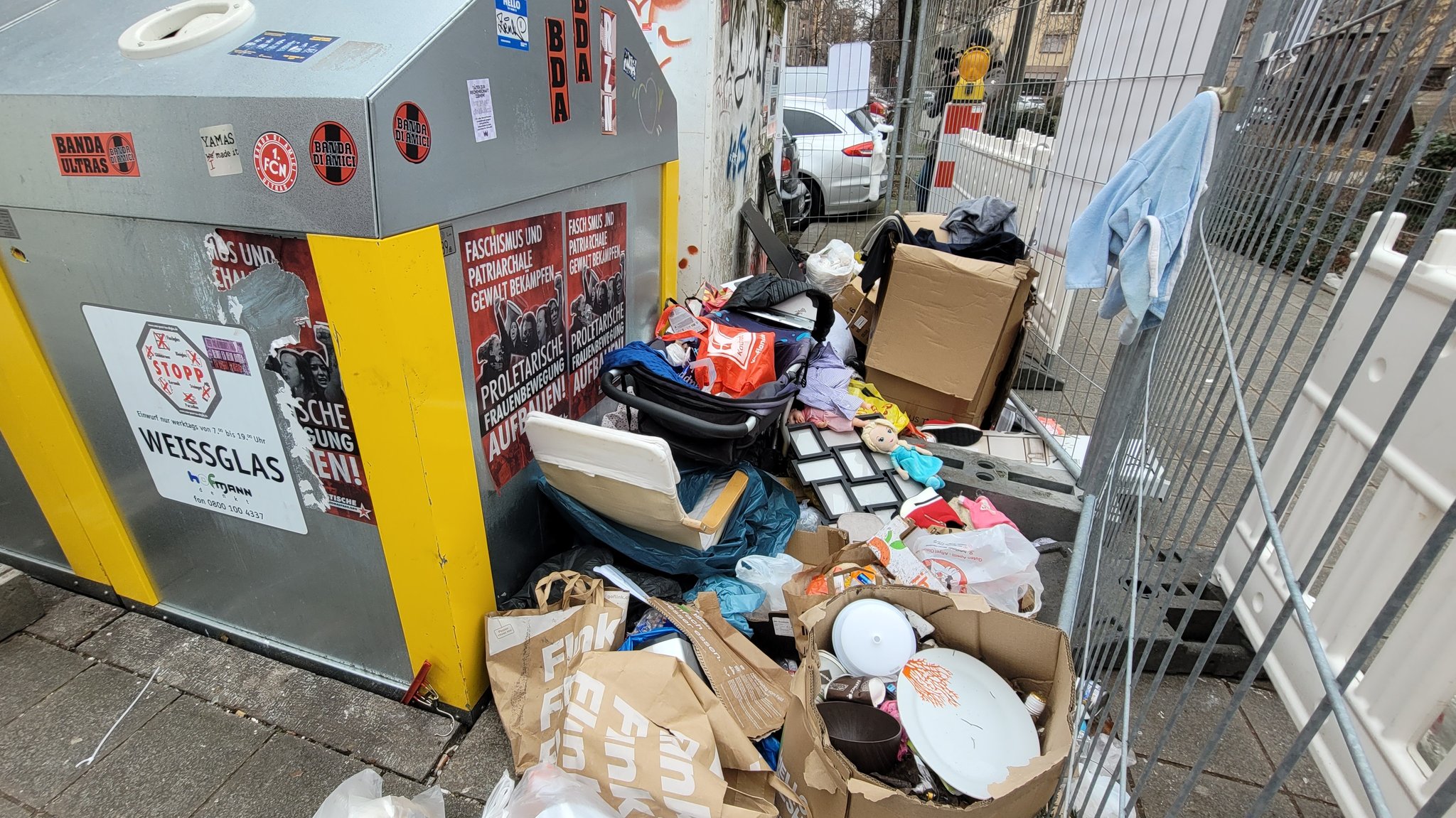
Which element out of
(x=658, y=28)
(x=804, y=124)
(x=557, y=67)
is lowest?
(x=804, y=124)

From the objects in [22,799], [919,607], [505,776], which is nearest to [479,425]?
[505,776]

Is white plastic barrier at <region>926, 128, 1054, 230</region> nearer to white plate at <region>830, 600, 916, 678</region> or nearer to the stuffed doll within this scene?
the stuffed doll

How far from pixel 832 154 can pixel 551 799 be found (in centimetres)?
803

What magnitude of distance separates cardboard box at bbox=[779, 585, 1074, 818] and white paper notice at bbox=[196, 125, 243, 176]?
1804 millimetres

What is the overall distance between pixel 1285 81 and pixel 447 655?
286 cm

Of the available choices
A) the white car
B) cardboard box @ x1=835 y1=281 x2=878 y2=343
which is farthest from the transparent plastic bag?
the white car

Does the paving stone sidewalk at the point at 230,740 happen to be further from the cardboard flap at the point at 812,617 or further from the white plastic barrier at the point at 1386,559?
the cardboard flap at the point at 812,617

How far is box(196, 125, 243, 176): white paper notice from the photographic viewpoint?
1.50 m

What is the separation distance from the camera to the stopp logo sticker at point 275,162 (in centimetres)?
146

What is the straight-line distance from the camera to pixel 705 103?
3371mm

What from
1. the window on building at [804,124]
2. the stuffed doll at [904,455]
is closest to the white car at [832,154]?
the window on building at [804,124]

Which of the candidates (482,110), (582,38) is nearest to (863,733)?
(482,110)

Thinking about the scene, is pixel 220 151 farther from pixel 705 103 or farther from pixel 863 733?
pixel 705 103

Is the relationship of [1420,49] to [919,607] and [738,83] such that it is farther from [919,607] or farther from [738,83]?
[738,83]
